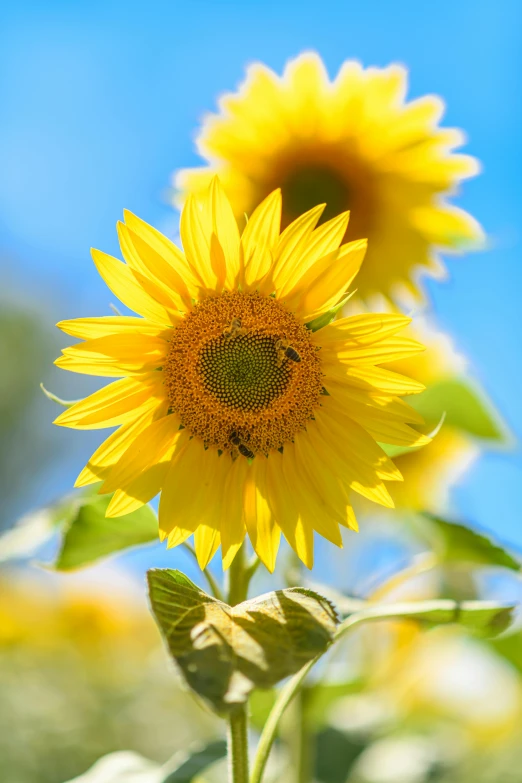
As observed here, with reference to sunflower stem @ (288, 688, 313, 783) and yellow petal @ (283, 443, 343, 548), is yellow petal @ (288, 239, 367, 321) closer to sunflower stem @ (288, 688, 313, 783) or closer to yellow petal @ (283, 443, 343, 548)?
yellow petal @ (283, 443, 343, 548)

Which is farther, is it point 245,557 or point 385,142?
point 385,142

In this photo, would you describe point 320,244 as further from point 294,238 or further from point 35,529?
point 35,529

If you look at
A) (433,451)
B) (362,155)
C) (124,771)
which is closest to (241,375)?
(124,771)

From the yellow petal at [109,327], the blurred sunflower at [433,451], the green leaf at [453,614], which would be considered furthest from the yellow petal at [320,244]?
the blurred sunflower at [433,451]

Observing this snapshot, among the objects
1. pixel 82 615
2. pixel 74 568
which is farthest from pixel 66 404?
pixel 82 615

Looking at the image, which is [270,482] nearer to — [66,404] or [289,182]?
[66,404]

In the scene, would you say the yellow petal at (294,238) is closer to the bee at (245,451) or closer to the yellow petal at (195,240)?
the yellow petal at (195,240)
